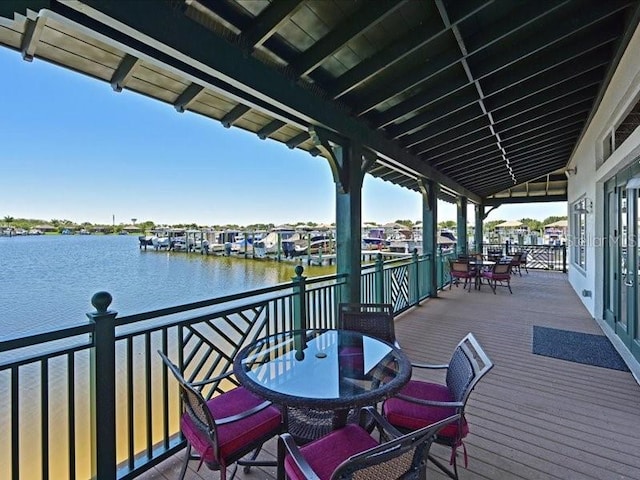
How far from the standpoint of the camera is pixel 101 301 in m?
1.74

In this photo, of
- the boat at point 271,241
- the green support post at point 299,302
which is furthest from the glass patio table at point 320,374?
the boat at point 271,241

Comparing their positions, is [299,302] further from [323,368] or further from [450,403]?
[450,403]

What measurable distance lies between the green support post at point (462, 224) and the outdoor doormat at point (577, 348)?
558cm

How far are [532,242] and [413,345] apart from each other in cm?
1291

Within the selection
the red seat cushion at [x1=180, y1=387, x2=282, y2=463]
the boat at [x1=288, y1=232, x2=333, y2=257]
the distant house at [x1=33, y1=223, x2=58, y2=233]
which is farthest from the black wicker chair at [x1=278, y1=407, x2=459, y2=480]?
the boat at [x1=288, y1=232, x2=333, y2=257]

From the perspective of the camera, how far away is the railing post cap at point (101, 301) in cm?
172

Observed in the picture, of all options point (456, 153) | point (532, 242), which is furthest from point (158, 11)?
point (532, 242)

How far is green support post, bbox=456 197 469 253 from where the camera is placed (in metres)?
9.91

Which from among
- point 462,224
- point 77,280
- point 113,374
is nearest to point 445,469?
point 113,374

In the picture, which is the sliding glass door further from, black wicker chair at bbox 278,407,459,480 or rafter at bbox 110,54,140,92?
rafter at bbox 110,54,140,92

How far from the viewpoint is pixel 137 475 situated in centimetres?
196

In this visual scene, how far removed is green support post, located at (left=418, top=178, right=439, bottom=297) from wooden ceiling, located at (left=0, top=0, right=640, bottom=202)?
181 cm

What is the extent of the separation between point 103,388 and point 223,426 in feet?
2.24

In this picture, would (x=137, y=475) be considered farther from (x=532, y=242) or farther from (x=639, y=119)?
(x=532, y=242)
